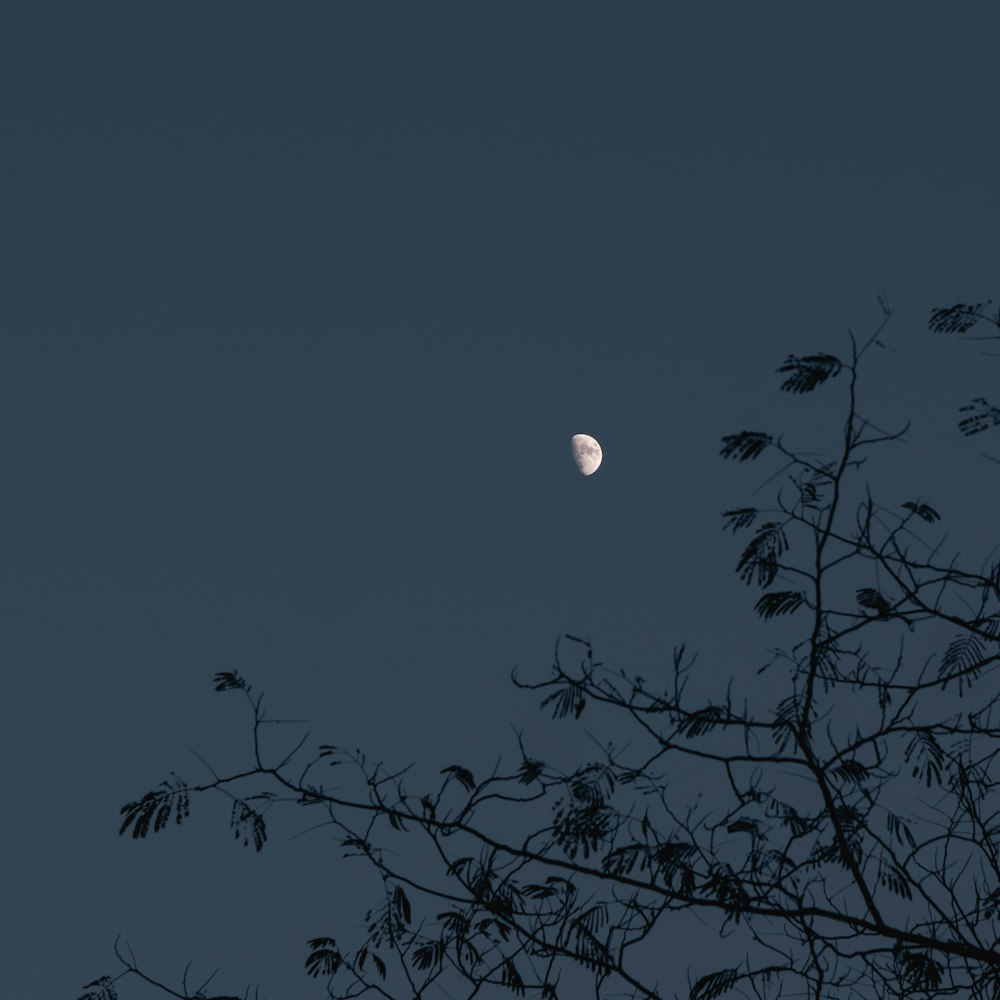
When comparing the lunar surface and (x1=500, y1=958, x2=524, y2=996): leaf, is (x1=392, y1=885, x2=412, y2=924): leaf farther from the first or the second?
the lunar surface

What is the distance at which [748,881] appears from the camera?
183 inches

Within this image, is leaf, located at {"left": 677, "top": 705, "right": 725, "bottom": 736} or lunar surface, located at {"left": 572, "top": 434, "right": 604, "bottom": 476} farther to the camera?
lunar surface, located at {"left": 572, "top": 434, "right": 604, "bottom": 476}

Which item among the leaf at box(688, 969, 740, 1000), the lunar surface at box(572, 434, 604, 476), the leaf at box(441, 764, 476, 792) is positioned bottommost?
the leaf at box(688, 969, 740, 1000)

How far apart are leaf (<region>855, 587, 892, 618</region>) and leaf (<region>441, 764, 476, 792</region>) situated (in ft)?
6.39

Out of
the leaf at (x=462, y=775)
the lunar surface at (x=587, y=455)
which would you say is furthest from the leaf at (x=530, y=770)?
the lunar surface at (x=587, y=455)

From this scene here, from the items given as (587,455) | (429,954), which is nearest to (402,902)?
(429,954)

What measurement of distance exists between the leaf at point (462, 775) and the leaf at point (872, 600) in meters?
1.95

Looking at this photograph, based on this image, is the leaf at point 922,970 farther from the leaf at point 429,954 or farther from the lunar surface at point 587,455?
the lunar surface at point 587,455

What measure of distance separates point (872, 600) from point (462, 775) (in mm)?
2024

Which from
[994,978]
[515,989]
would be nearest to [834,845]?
[994,978]

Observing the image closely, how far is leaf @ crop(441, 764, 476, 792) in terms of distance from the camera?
5.38 m

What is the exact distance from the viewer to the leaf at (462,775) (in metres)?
5.38

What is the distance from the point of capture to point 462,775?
5.45 m

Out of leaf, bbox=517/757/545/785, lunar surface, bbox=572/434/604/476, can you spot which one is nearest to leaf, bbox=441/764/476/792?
leaf, bbox=517/757/545/785
